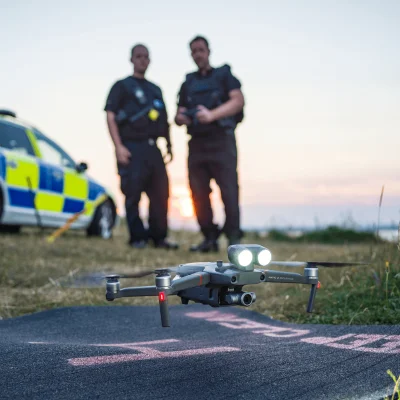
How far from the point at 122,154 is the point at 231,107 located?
60.1 inches

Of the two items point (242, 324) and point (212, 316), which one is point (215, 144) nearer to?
point (212, 316)

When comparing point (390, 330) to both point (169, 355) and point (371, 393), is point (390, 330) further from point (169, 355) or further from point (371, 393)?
point (169, 355)

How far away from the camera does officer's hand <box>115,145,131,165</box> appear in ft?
22.4

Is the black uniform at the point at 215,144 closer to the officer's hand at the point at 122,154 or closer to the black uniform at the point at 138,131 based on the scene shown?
the black uniform at the point at 138,131

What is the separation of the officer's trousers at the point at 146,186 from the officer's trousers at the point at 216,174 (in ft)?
2.28

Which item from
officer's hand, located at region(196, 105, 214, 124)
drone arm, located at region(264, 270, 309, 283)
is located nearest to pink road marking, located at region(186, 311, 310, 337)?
drone arm, located at region(264, 270, 309, 283)

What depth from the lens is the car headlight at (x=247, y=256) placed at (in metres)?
2.04

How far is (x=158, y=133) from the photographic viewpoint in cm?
694

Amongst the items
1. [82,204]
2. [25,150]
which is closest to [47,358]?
[25,150]

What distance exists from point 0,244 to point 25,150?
4.53 ft

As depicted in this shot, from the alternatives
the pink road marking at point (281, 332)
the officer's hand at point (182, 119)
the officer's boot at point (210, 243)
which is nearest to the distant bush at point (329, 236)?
the officer's boot at point (210, 243)

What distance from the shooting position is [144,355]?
2412 millimetres

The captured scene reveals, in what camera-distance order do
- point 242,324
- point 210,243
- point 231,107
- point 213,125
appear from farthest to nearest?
point 210,243 → point 213,125 → point 231,107 → point 242,324

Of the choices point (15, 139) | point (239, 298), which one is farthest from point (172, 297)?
point (15, 139)
